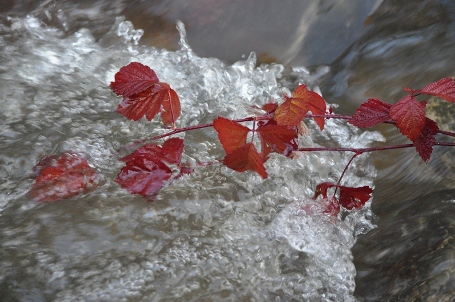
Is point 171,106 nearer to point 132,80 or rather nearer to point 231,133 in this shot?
point 132,80

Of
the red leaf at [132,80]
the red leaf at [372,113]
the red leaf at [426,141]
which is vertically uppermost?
the red leaf at [132,80]

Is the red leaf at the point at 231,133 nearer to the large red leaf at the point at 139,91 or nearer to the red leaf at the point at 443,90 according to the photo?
the large red leaf at the point at 139,91

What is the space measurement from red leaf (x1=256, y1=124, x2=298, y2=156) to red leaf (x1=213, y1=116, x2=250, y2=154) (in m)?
0.05

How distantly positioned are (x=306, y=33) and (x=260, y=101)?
0.49 meters

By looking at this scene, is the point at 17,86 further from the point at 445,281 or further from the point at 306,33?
the point at 445,281

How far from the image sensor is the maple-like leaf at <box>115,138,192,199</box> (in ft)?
4.05

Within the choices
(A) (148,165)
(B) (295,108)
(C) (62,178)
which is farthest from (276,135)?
(C) (62,178)

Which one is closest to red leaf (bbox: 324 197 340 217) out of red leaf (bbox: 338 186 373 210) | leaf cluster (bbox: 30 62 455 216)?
leaf cluster (bbox: 30 62 455 216)

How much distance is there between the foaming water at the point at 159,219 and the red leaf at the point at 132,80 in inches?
11.2

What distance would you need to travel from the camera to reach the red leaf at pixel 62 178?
133 centimetres

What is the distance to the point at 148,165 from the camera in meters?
1.26

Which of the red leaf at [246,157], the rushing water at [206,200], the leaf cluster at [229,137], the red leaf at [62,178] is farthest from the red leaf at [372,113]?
the red leaf at [62,178]

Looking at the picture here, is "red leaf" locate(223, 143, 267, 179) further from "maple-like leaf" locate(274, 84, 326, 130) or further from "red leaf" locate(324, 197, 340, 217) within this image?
"red leaf" locate(324, 197, 340, 217)

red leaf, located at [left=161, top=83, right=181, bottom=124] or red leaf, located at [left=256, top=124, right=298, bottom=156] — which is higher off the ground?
red leaf, located at [left=161, top=83, right=181, bottom=124]
